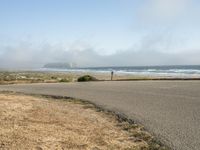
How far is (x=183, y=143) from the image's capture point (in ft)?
29.2

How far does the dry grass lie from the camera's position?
8.86 metres

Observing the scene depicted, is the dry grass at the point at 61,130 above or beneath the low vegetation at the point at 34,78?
above

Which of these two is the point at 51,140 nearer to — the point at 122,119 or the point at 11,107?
the point at 122,119

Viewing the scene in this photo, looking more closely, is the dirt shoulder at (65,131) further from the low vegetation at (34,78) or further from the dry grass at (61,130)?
the low vegetation at (34,78)

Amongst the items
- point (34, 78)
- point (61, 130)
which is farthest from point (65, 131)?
point (34, 78)

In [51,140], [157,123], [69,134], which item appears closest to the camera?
[51,140]

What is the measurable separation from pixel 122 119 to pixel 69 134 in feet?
10.3

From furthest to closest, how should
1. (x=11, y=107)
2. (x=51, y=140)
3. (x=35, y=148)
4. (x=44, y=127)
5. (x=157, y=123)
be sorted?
(x=11, y=107)
(x=157, y=123)
(x=44, y=127)
(x=51, y=140)
(x=35, y=148)

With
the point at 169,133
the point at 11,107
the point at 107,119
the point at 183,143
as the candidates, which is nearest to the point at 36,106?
the point at 11,107

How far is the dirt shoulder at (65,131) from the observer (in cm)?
886

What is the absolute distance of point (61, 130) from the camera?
1057cm

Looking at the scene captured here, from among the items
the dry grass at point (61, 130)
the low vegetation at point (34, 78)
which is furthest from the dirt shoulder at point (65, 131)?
the low vegetation at point (34, 78)

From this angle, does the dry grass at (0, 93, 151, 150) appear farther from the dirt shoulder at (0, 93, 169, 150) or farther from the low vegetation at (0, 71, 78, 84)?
the low vegetation at (0, 71, 78, 84)

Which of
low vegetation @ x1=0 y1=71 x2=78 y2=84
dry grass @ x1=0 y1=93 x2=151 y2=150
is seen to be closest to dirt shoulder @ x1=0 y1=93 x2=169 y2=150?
dry grass @ x1=0 y1=93 x2=151 y2=150
